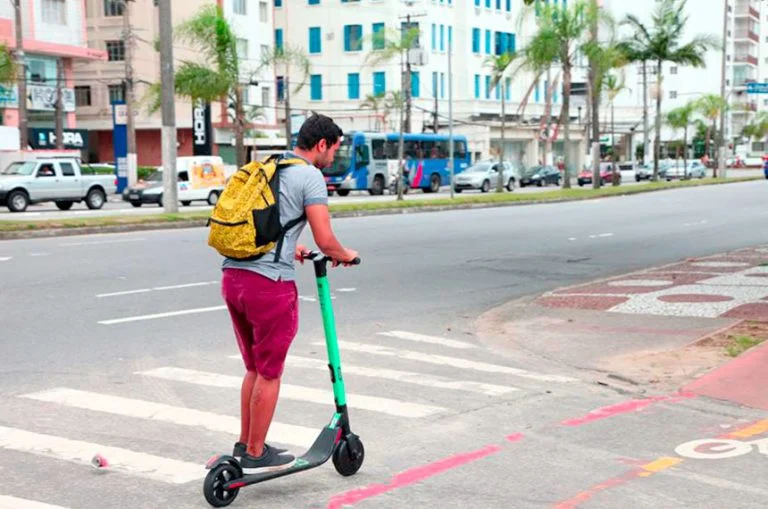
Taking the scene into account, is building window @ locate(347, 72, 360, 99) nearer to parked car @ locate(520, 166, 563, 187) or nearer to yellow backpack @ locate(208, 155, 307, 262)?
parked car @ locate(520, 166, 563, 187)

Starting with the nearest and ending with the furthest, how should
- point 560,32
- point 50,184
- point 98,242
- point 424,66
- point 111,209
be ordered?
point 98,242
point 50,184
point 111,209
point 560,32
point 424,66

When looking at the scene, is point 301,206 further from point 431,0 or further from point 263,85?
point 431,0

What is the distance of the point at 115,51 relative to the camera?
64.8m

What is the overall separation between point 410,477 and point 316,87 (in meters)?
73.0

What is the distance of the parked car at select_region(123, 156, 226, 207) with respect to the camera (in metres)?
38.9

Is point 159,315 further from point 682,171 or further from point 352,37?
point 682,171

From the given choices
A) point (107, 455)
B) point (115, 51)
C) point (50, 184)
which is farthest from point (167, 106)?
point (115, 51)

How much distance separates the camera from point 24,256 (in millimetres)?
Answer: 17531

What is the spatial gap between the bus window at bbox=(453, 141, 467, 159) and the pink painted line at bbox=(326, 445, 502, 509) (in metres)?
53.8

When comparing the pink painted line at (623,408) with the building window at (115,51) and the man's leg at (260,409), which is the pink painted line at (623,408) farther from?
the building window at (115,51)

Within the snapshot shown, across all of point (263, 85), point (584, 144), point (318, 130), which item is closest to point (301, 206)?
point (318, 130)

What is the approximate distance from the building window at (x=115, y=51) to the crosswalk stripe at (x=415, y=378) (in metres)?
58.7

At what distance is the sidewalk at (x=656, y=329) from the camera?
841 cm

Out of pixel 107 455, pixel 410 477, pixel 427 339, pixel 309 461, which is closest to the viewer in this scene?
pixel 309 461
